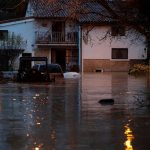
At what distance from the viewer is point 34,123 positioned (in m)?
15.8

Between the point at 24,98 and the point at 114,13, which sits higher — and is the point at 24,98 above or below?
below

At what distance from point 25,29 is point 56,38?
4115 mm

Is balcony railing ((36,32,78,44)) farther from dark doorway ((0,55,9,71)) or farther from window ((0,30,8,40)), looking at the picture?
dark doorway ((0,55,9,71))

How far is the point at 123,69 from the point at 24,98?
40.2 meters

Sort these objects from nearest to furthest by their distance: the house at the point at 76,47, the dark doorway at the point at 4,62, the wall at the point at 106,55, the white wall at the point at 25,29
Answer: the dark doorway at the point at 4,62
the house at the point at 76,47
the wall at the point at 106,55
the white wall at the point at 25,29

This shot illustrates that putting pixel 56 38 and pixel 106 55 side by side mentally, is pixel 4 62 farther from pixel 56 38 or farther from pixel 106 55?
pixel 106 55

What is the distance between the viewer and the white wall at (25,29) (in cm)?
6544

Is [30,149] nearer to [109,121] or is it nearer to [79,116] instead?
[109,121]

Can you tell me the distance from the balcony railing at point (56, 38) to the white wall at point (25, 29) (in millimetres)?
1283

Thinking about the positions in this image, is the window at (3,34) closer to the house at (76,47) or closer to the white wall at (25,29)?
the white wall at (25,29)

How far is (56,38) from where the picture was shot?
211ft

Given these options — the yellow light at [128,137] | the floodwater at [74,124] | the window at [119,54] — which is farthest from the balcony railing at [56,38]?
the yellow light at [128,137]

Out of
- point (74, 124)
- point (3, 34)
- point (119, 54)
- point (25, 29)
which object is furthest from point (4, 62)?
point (74, 124)

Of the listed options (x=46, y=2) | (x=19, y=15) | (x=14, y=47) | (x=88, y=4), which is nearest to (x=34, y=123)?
(x=46, y=2)
